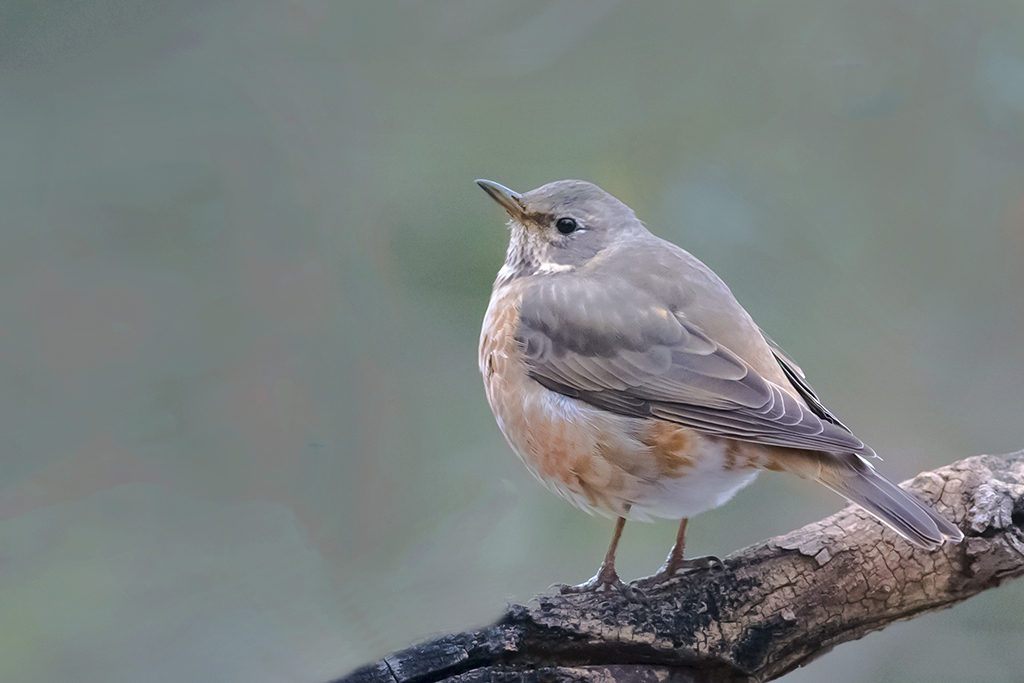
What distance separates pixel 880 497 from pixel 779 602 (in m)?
0.37

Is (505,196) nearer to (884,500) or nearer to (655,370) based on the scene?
(655,370)

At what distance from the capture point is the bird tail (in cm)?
151

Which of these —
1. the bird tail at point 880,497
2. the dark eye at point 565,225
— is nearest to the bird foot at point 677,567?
the bird tail at point 880,497

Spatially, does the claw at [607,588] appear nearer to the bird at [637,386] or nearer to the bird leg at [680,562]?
the bird at [637,386]

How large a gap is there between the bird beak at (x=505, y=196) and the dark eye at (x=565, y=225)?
0.11 meters

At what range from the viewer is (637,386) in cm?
177

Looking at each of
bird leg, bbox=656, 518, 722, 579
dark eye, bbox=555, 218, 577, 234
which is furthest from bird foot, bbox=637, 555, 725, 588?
dark eye, bbox=555, 218, 577, 234

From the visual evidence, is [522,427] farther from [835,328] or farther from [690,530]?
[835,328]

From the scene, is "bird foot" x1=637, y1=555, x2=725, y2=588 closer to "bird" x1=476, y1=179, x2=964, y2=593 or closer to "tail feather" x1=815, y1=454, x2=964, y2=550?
"bird" x1=476, y1=179, x2=964, y2=593

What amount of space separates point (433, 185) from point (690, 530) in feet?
3.82

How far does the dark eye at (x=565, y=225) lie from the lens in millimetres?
2064

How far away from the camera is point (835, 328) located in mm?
2295

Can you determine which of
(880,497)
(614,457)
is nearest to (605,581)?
(614,457)

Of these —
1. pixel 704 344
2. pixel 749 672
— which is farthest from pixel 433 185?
pixel 749 672
